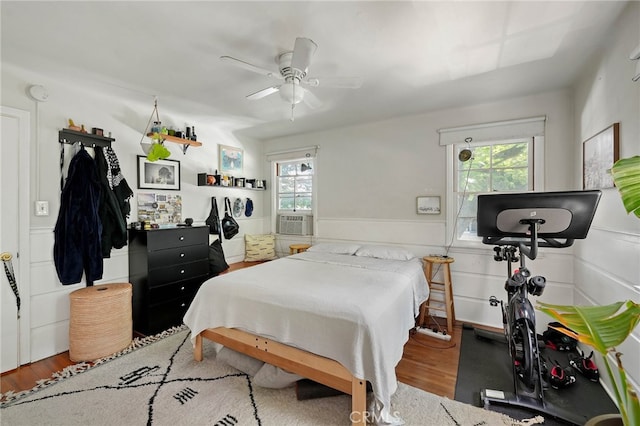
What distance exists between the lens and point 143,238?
2816 mm

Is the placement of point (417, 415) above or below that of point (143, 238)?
below

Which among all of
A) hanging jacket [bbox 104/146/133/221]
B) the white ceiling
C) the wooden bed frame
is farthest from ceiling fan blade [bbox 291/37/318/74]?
hanging jacket [bbox 104/146/133/221]

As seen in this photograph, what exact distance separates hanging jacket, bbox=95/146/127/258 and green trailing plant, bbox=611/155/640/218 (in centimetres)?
354

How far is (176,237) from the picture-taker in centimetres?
303

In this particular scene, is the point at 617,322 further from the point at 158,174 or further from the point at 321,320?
the point at 158,174

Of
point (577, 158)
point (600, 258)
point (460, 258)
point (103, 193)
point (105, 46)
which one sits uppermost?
point (105, 46)

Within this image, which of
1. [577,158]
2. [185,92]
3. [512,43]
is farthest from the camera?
[185,92]

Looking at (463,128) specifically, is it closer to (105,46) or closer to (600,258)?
(600,258)

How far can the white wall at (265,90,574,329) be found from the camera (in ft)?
9.09

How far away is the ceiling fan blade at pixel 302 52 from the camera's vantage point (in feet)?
5.34

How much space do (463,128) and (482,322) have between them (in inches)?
87.0

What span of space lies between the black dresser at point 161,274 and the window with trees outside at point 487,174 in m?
3.15

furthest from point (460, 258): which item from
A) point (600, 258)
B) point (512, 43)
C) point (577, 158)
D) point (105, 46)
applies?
point (105, 46)

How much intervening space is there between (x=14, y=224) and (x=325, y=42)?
289cm
